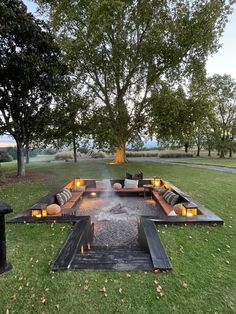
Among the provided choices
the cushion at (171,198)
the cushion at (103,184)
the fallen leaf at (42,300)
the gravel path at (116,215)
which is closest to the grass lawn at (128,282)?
the fallen leaf at (42,300)

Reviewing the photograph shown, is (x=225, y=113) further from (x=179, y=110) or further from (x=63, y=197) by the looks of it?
(x=63, y=197)

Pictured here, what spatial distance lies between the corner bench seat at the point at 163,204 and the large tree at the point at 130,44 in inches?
347

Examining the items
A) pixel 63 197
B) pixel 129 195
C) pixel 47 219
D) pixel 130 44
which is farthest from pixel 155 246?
pixel 130 44

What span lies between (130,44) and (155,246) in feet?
58.8

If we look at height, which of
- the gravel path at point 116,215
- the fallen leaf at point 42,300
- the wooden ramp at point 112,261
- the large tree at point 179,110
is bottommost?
the gravel path at point 116,215

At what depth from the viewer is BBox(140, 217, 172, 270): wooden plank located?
4.11 m

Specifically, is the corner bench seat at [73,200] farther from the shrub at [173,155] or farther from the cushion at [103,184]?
the shrub at [173,155]

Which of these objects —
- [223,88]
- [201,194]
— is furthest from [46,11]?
[223,88]

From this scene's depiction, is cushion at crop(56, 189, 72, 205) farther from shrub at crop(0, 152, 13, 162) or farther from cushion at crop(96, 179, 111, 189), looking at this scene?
shrub at crop(0, 152, 13, 162)

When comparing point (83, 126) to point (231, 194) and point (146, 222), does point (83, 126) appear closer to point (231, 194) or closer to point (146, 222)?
point (231, 194)

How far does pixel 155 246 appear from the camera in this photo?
15.6 ft

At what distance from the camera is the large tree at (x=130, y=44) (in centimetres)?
1653

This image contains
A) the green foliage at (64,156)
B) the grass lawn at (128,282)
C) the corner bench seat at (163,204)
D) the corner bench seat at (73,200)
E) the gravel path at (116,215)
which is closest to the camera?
the grass lawn at (128,282)

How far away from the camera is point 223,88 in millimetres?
34938
